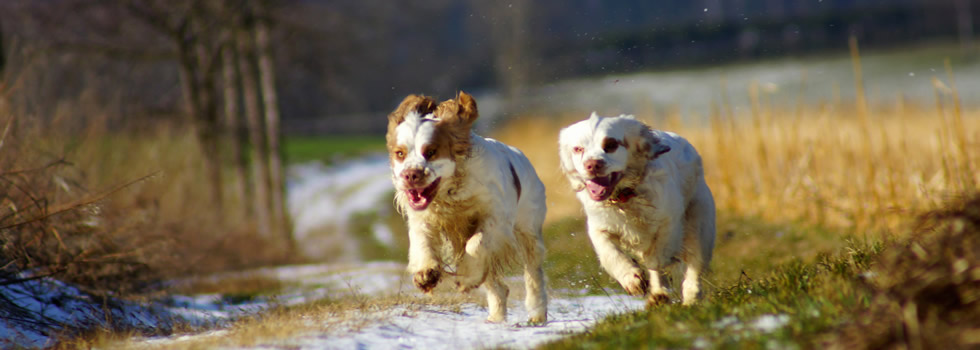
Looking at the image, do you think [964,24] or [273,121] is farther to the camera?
[964,24]

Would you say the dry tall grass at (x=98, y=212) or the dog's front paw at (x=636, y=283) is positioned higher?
the dry tall grass at (x=98, y=212)

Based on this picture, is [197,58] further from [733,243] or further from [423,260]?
[423,260]

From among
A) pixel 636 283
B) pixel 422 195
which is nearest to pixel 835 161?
pixel 636 283

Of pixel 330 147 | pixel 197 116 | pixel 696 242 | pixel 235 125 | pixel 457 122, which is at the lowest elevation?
pixel 696 242

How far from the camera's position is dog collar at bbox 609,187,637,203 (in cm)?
551

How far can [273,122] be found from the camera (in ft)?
56.3

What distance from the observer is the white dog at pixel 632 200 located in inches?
209

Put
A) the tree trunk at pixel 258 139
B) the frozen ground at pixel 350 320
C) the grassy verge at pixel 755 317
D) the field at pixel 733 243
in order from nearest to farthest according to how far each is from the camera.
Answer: the field at pixel 733 243 < the grassy verge at pixel 755 317 < the frozen ground at pixel 350 320 < the tree trunk at pixel 258 139

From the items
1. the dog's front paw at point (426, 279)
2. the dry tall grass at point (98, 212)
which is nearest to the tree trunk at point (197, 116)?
the dry tall grass at point (98, 212)

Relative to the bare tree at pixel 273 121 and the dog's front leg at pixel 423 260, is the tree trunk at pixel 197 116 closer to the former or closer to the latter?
the bare tree at pixel 273 121

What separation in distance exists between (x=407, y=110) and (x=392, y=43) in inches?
904

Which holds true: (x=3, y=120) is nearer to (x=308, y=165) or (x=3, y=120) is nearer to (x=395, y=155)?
(x=395, y=155)

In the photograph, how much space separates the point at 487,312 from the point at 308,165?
95.3 feet

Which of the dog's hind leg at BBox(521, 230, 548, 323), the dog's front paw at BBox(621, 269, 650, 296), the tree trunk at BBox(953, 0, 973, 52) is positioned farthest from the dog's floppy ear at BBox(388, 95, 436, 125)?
the tree trunk at BBox(953, 0, 973, 52)
